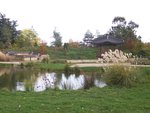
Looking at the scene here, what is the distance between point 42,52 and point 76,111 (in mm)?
32221

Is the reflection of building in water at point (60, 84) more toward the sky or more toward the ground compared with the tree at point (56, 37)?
more toward the ground

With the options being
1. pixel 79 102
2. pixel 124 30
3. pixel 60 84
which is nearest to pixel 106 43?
pixel 124 30

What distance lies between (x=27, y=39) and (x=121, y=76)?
3635cm

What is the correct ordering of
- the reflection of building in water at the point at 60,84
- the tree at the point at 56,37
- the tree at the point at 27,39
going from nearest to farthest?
the reflection of building in water at the point at 60,84, the tree at the point at 27,39, the tree at the point at 56,37

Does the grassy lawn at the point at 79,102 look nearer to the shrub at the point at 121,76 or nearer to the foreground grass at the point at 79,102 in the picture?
the foreground grass at the point at 79,102

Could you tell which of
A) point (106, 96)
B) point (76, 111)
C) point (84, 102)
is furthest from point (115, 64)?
point (76, 111)

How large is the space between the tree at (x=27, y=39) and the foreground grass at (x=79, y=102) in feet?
117

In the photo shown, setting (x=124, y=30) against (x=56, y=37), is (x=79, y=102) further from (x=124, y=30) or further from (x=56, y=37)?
(x=56, y=37)

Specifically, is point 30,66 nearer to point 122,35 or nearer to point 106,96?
point 106,96

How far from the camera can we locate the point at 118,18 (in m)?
43.6

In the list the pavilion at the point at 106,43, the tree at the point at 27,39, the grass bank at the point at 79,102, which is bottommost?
the grass bank at the point at 79,102

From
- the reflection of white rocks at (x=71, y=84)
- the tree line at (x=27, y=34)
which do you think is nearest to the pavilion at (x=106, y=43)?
the tree line at (x=27, y=34)

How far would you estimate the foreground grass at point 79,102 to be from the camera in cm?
616

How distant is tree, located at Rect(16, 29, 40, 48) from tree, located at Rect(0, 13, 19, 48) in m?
0.85
